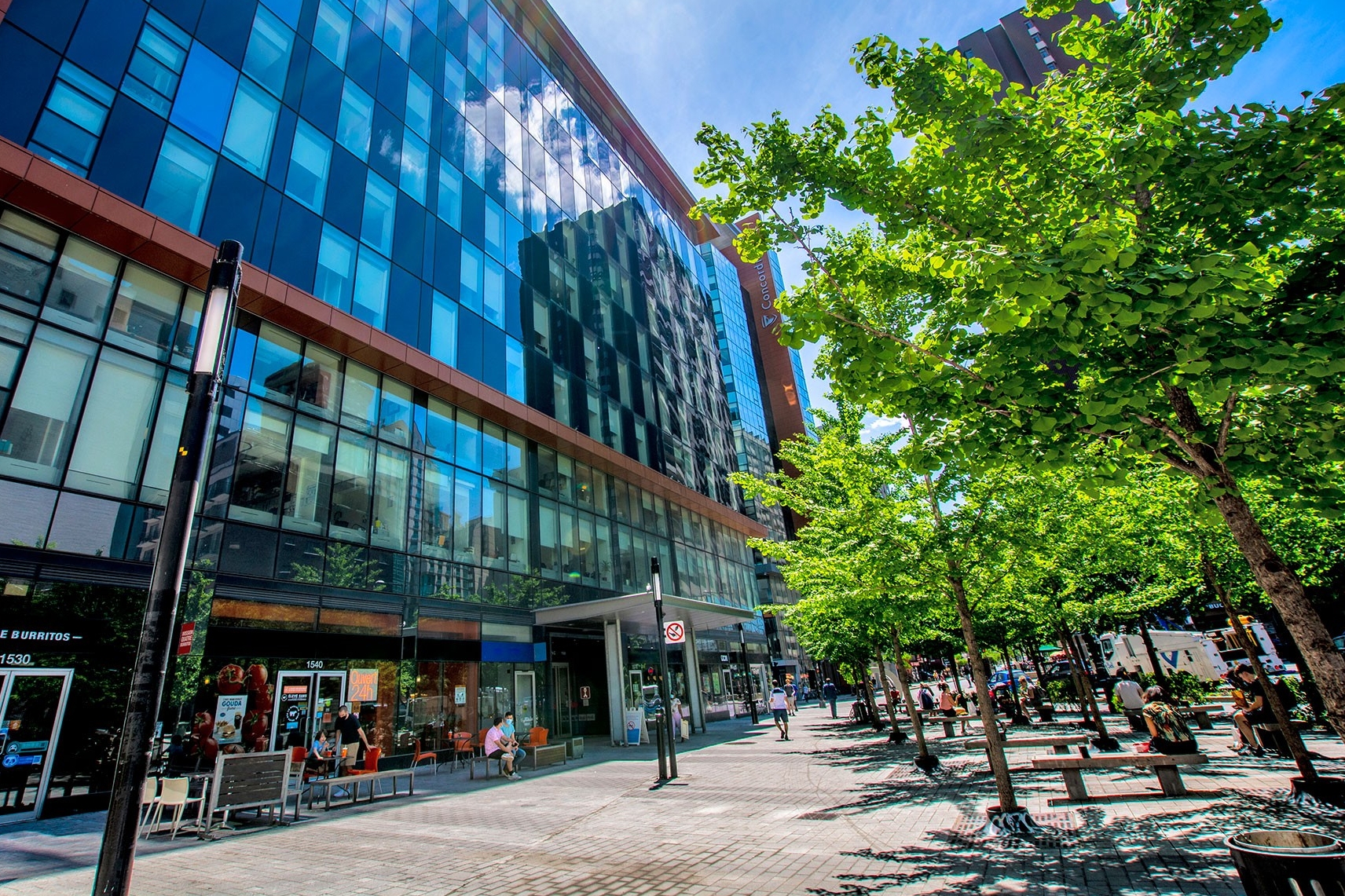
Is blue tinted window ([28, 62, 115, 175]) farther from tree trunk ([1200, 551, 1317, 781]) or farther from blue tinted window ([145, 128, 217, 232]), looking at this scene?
tree trunk ([1200, 551, 1317, 781])

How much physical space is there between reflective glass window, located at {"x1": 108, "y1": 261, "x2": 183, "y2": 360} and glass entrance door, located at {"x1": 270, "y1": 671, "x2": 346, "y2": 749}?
8.49 metres

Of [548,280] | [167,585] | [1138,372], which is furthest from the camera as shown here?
[548,280]

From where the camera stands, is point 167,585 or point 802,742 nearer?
point 167,585

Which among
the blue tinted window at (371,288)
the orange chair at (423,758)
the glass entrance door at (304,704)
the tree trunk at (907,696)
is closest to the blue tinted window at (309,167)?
the blue tinted window at (371,288)

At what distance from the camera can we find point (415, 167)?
931 inches

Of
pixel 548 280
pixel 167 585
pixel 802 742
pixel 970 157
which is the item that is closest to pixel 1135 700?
pixel 802 742

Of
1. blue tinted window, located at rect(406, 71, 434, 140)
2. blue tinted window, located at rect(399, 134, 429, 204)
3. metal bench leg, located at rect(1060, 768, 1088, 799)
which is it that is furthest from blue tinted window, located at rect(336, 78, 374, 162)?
metal bench leg, located at rect(1060, 768, 1088, 799)

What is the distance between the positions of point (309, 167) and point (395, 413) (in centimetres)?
785

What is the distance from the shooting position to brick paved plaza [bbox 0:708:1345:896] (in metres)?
6.11

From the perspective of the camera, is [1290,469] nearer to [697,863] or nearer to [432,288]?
[697,863]

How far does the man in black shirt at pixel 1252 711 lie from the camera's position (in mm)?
12289

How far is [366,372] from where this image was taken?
20.1 m

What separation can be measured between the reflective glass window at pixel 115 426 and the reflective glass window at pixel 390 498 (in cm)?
603

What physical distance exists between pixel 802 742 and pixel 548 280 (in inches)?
886
